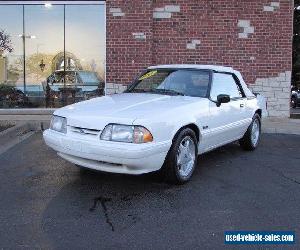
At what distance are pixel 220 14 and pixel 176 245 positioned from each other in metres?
8.74

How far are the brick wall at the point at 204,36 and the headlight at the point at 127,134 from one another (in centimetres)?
669

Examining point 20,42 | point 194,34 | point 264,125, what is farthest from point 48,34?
point 264,125

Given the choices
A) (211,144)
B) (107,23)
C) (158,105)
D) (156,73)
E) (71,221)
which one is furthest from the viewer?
(107,23)

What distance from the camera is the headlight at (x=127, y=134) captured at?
4868 millimetres

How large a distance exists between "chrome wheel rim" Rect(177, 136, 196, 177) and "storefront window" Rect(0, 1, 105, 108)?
6787 mm

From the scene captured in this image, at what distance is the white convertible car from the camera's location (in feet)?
16.0

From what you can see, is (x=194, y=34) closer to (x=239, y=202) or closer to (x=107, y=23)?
(x=107, y=23)

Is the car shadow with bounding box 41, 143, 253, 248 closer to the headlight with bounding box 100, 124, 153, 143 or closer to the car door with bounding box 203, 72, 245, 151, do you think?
the car door with bounding box 203, 72, 245, 151

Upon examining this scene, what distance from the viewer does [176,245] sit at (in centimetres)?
375

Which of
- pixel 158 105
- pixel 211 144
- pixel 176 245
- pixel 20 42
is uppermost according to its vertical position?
pixel 20 42

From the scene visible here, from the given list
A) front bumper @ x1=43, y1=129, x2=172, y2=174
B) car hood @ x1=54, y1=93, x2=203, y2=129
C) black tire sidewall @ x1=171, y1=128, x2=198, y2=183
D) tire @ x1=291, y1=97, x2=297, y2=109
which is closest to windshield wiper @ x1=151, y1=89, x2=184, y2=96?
car hood @ x1=54, y1=93, x2=203, y2=129

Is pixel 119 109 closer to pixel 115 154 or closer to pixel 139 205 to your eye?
pixel 115 154

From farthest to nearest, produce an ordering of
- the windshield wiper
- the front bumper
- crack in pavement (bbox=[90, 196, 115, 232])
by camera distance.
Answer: the windshield wiper → the front bumper → crack in pavement (bbox=[90, 196, 115, 232])

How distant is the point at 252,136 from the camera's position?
7.68m
